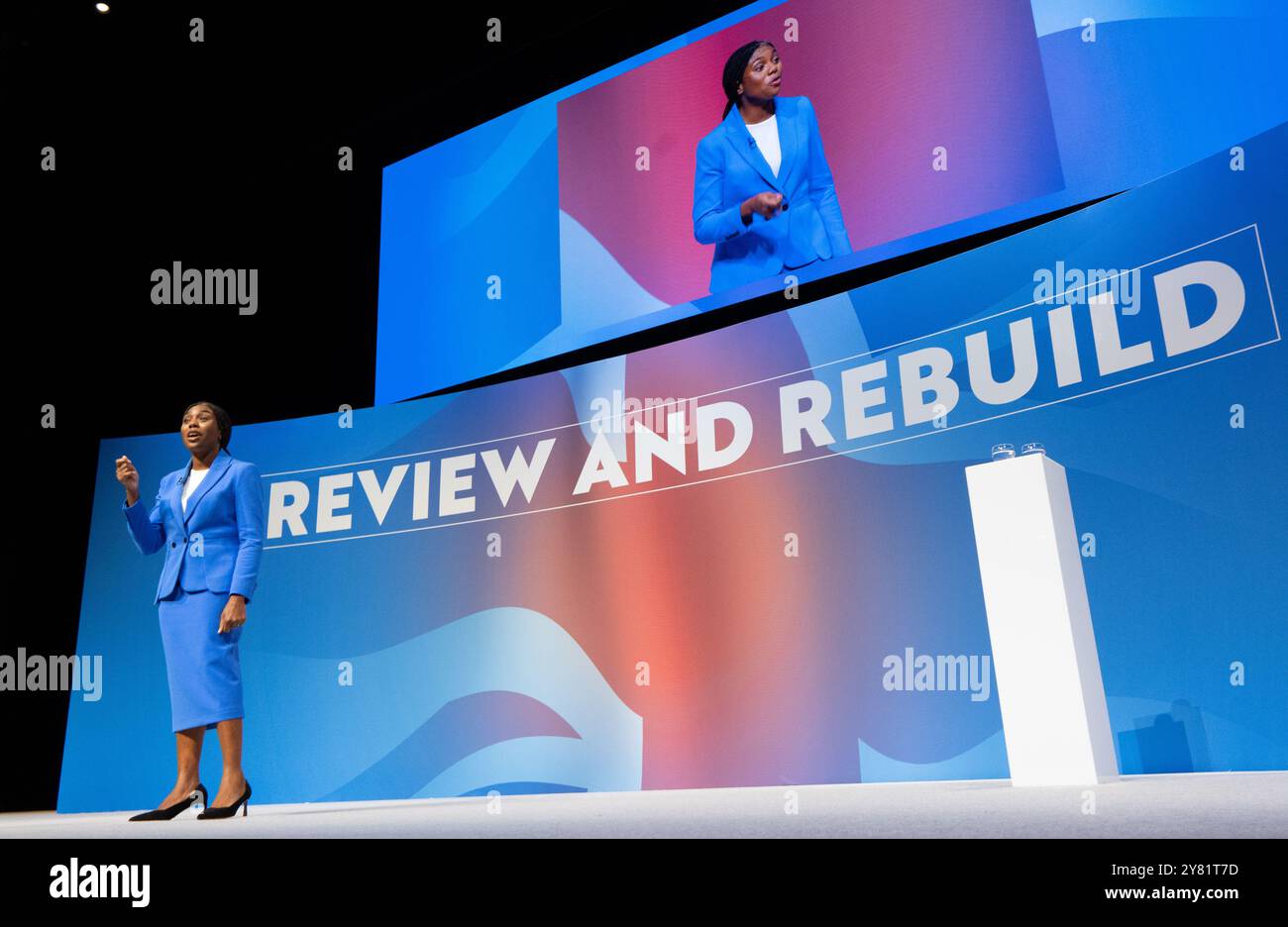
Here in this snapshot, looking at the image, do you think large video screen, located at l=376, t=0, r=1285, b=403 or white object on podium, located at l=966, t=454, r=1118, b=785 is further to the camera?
large video screen, located at l=376, t=0, r=1285, b=403

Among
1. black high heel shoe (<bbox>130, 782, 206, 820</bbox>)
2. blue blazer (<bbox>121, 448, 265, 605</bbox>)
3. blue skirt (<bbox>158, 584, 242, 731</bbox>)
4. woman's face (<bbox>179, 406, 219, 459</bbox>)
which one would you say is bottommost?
black high heel shoe (<bbox>130, 782, 206, 820</bbox>)

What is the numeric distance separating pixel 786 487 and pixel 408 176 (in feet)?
9.84

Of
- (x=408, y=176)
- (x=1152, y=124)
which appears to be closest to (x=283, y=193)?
(x=408, y=176)

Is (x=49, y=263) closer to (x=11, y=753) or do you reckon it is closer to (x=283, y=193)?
(x=283, y=193)

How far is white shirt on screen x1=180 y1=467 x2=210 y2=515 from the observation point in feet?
10.8

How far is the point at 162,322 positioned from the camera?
19.7 feet

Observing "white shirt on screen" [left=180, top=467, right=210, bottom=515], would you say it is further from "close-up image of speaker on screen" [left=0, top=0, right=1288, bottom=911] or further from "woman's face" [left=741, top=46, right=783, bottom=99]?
"woman's face" [left=741, top=46, right=783, bottom=99]

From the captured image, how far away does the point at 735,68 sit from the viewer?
190 inches

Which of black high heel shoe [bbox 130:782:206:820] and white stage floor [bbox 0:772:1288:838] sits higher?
black high heel shoe [bbox 130:782:206:820]

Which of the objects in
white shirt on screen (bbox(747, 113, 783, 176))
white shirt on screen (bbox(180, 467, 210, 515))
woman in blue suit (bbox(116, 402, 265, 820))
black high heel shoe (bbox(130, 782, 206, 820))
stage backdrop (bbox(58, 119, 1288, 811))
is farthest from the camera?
white shirt on screen (bbox(747, 113, 783, 176))

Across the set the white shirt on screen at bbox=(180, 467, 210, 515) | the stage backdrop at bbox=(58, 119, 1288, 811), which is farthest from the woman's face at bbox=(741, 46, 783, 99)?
the white shirt on screen at bbox=(180, 467, 210, 515)

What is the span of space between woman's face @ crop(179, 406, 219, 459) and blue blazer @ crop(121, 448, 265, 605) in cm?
6

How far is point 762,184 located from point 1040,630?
2598mm

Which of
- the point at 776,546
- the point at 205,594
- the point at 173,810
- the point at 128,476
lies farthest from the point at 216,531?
the point at 776,546
